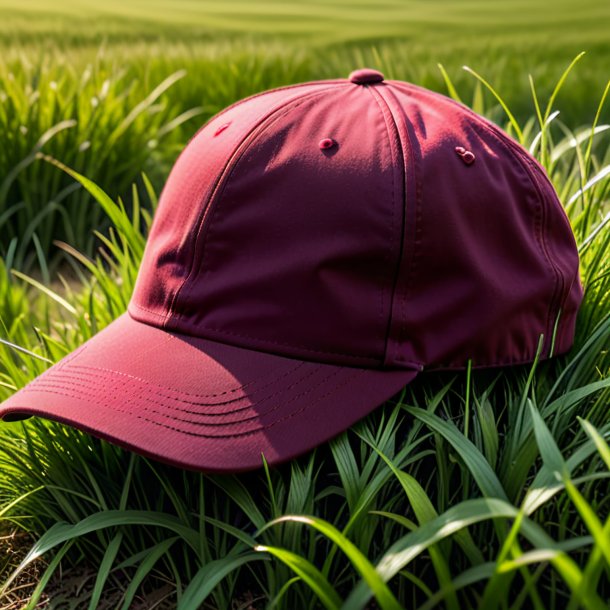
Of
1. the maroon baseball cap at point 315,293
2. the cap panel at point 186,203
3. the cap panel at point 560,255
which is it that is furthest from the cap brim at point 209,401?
the cap panel at point 560,255

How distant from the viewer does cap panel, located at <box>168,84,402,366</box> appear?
133cm

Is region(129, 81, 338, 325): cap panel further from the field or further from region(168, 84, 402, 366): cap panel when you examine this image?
the field

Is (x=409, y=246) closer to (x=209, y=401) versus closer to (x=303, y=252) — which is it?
(x=303, y=252)

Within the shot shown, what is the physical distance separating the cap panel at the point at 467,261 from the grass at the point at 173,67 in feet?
3.45

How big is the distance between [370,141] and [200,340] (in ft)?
1.41

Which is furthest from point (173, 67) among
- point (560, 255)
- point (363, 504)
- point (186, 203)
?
point (363, 504)

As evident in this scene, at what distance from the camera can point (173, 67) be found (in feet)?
14.8

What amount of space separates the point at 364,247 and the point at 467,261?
0.17 metres

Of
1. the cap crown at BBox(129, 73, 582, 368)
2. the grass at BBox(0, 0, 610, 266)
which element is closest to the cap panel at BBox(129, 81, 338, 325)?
the cap crown at BBox(129, 73, 582, 368)

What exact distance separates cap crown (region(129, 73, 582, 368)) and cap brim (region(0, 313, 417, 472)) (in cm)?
4

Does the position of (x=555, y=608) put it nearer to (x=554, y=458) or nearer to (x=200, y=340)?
(x=554, y=458)

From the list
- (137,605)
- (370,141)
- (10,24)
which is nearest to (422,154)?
(370,141)

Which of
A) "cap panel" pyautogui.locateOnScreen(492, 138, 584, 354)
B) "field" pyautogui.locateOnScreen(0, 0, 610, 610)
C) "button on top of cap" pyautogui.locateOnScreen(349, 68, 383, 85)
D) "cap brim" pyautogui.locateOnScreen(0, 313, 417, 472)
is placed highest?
"button on top of cap" pyautogui.locateOnScreen(349, 68, 383, 85)

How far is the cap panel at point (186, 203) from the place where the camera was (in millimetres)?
1437
